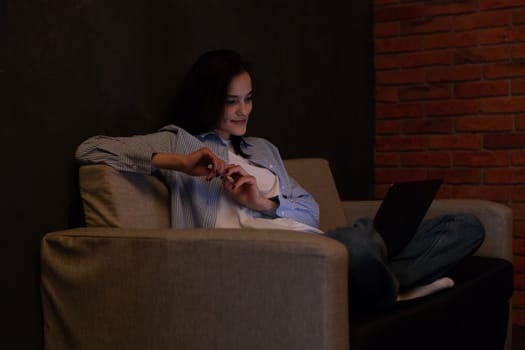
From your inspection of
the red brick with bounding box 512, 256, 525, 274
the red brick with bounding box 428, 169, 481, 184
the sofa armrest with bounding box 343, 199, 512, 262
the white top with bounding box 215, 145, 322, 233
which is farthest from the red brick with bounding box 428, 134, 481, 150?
the white top with bounding box 215, 145, 322, 233

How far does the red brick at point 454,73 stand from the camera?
381 centimetres

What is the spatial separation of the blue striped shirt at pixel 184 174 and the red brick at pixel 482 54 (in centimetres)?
162

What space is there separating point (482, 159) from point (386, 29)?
0.87 m

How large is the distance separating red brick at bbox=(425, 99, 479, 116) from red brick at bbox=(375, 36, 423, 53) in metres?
0.32

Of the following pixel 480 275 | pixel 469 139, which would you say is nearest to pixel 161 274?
pixel 480 275

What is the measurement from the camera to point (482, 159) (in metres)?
3.79

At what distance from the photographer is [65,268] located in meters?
1.93

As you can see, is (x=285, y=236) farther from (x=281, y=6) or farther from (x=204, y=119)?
(x=281, y=6)

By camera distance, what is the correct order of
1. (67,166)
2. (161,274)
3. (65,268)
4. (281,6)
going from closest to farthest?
(161,274)
(65,268)
(67,166)
(281,6)

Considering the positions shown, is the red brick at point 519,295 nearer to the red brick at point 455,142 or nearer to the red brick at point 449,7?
the red brick at point 455,142

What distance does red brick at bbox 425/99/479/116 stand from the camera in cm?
382

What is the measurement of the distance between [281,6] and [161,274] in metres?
1.85

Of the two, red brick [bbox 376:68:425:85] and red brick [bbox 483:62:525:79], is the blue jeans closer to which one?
red brick [bbox 483:62:525:79]

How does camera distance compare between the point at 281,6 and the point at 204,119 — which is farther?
the point at 281,6
